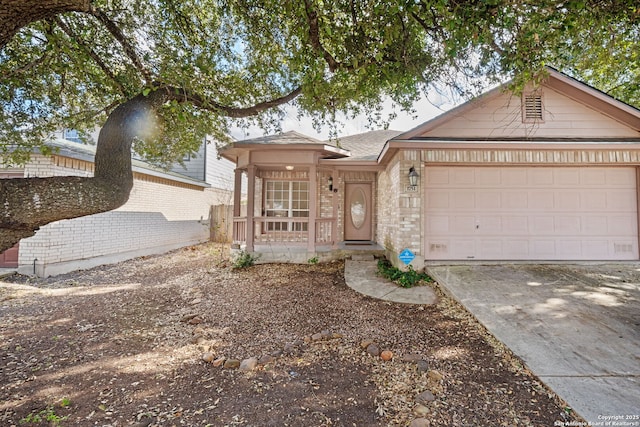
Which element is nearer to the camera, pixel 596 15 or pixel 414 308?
pixel 596 15

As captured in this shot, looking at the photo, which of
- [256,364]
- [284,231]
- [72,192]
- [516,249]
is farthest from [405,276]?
[72,192]

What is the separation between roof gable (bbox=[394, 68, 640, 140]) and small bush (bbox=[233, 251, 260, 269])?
4.80m

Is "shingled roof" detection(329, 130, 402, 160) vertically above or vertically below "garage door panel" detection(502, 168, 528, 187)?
above

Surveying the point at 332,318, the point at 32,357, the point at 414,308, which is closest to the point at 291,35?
the point at 332,318

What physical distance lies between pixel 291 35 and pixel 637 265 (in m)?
8.39

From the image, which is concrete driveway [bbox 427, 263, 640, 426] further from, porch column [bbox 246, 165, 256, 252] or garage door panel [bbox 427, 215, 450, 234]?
porch column [bbox 246, 165, 256, 252]

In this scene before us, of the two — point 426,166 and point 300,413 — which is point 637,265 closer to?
point 426,166

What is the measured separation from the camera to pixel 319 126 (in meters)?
6.29

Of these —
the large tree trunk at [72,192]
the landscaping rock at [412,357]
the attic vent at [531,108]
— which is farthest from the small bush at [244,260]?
the attic vent at [531,108]

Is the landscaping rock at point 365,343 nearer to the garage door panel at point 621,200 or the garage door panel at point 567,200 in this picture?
the garage door panel at point 567,200

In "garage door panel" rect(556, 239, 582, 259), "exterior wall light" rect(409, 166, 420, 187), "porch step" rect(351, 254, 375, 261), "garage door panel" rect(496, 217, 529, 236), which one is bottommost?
"porch step" rect(351, 254, 375, 261)

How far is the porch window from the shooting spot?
9.51 m

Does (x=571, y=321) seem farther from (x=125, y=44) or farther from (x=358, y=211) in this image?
(x=125, y=44)

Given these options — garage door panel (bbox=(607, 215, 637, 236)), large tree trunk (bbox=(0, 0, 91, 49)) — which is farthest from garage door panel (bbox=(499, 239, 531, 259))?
large tree trunk (bbox=(0, 0, 91, 49))
